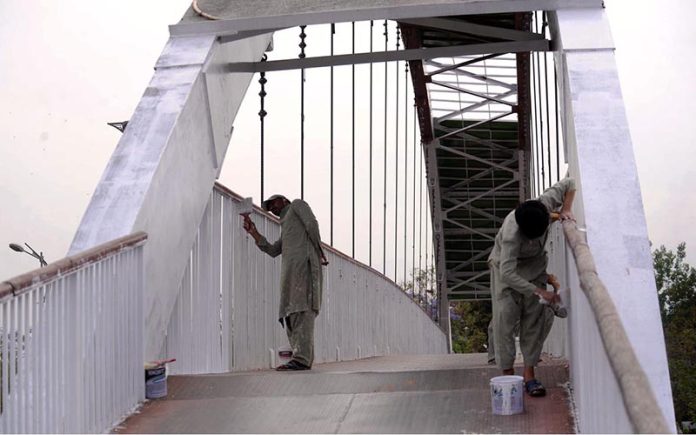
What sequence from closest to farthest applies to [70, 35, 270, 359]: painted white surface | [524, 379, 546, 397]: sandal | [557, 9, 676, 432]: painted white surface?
1. [557, 9, 676, 432]: painted white surface
2. [524, 379, 546, 397]: sandal
3. [70, 35, 270, 359]: painted white surface

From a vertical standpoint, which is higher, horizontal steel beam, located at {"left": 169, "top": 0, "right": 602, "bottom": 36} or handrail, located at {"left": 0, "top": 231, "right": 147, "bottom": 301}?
horizontal steel beam, located at {"left": 169, "top": 0, "right": 602, "bottom": 36}

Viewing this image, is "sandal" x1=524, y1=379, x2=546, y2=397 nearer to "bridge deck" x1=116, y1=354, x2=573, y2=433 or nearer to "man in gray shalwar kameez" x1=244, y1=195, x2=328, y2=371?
"bridge deck" x1=116, y1=354, x2=573, y2=433

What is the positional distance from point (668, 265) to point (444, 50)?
46136mm

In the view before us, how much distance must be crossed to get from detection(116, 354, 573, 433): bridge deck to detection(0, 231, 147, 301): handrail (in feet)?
2.91

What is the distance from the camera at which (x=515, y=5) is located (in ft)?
28.2

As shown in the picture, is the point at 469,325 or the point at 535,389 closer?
the point at 535,389

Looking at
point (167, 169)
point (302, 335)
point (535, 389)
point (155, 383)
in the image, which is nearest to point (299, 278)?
point (302, 335)

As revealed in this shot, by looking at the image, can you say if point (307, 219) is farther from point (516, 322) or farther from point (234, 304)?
point (516, 322)

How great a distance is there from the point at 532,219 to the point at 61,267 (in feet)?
7.94

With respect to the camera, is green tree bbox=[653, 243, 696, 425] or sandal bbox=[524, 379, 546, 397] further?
green tree bbox=[653, 243, 696, 425]

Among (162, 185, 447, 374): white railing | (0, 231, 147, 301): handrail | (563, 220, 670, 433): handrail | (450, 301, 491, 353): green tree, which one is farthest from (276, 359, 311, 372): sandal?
(450, 301, 491, 353): green tree

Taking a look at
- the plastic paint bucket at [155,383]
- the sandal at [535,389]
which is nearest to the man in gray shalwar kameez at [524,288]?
the sandal at [535,389]

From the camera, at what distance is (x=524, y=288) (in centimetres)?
625

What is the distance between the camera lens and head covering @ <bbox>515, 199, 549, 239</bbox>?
6.19 metres
